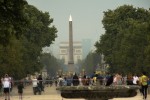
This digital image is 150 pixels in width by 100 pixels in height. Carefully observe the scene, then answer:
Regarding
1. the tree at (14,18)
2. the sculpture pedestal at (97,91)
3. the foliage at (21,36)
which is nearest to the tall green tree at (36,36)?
the foliage at (21,36)

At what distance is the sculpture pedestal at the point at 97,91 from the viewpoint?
29.5 m

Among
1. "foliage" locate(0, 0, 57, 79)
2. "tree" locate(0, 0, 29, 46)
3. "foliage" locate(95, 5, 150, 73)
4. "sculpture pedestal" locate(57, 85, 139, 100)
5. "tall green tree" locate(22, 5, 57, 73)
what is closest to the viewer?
"sculpture pedestal" locate(57, 85, 139, 100)

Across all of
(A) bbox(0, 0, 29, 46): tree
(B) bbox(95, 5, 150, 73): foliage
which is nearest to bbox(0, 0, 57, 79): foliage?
(A) bbox(0, 0, 29, 46): tree

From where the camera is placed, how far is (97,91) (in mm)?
29594

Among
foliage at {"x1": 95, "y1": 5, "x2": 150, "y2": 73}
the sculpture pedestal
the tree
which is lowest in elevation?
the sculpture pedestal

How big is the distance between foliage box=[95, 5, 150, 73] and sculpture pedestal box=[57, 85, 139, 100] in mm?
45720

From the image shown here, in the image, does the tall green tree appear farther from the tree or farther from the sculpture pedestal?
the sculpture pedestal

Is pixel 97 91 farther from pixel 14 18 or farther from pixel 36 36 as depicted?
pixel 36 36

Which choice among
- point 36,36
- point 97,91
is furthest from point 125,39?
point 97,91

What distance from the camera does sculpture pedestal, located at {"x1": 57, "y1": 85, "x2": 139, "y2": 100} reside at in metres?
29.5

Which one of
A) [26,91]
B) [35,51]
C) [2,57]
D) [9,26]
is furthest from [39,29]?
[9,26]

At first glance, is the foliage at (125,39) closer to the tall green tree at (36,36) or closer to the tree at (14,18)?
the tall green tree at (36,36)

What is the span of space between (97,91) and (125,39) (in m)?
60.3

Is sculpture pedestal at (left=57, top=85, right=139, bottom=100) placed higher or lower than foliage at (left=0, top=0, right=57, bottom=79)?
lower
